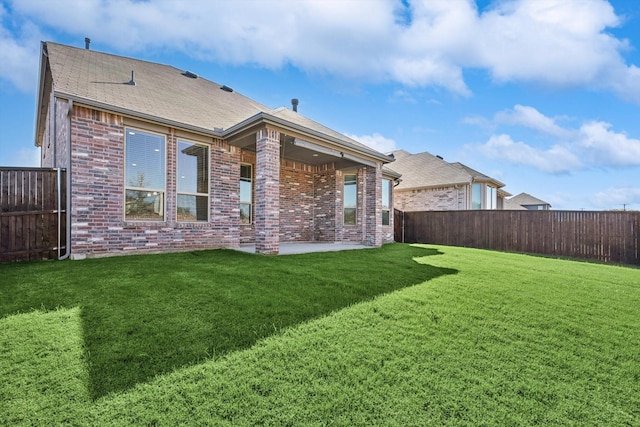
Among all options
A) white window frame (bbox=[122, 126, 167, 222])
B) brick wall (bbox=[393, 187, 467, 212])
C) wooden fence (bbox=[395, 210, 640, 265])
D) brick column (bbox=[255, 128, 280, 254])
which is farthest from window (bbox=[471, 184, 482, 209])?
white window frame (bbox=[122, 126, 167, 222])

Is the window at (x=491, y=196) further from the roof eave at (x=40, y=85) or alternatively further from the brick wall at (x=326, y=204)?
the roof eave at (x=40, y=85)

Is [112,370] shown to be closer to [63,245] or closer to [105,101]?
[63,245]

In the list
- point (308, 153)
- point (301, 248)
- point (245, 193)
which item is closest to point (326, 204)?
point (308, 153)

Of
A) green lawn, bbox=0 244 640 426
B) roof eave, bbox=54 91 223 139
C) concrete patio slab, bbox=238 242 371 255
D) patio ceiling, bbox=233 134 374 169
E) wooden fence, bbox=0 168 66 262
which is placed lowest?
green lawn, bbox=0 244 640 426

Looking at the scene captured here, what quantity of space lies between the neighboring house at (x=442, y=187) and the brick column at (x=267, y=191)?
12356mm

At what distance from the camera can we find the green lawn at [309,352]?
1922mm

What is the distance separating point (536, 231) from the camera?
37.4 ft

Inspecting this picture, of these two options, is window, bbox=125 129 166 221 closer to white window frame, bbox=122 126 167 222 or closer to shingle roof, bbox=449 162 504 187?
white window frame, bbox=122 126 167 222

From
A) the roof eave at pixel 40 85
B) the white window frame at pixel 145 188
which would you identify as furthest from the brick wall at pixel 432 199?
the roof eave at pixel 40 85

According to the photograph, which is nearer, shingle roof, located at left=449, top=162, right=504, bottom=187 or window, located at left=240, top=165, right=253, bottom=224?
window, located at left=240, top=165, right=253, bottom=224

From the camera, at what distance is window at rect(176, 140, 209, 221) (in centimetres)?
756

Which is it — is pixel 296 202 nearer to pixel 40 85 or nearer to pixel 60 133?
pixel 60 133

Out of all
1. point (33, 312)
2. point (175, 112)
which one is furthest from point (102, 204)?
point (33, 312)

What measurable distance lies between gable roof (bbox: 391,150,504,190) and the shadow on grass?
39.0 feet
